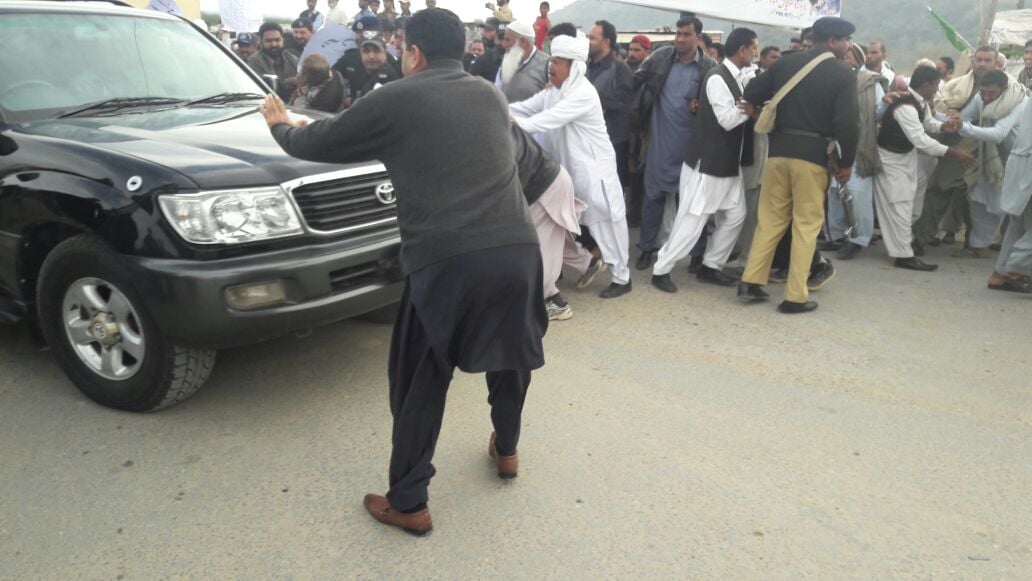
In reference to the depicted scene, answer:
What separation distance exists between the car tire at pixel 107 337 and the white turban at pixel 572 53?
2.88 metres

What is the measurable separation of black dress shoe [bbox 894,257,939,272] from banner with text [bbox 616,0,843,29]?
17.3 feet

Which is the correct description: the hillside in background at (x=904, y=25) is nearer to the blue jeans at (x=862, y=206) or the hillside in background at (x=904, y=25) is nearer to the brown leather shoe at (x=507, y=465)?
the blue jeans at (x=862, y=206)

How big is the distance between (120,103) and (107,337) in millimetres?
1331

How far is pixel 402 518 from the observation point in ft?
8.96

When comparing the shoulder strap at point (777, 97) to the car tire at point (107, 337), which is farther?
the shoulder strap at point (777, 97)

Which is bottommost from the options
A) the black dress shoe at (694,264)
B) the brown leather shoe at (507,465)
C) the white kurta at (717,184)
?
the black dress shoe at (694,264)

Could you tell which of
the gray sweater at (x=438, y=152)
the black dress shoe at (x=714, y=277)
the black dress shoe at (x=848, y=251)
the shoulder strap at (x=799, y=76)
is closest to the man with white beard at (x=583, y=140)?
the black dress shoe at (x=714, y=277)

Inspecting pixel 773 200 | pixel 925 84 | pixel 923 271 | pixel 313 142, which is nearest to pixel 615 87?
pixel 773 200

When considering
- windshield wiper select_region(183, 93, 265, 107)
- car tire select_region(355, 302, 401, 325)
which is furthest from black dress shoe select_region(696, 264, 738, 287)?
windshield wiper select_region(183, 93, 265, 107)

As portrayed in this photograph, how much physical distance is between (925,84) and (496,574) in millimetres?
5704

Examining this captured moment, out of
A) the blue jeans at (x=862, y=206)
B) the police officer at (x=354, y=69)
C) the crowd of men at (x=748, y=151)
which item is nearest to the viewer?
the crowd of men at (x=748, y=151)

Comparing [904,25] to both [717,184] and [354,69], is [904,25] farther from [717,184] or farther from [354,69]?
[717,184]

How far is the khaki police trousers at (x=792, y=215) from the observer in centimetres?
514

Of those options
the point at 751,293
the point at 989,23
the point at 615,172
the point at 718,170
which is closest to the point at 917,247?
the point at 751,293
